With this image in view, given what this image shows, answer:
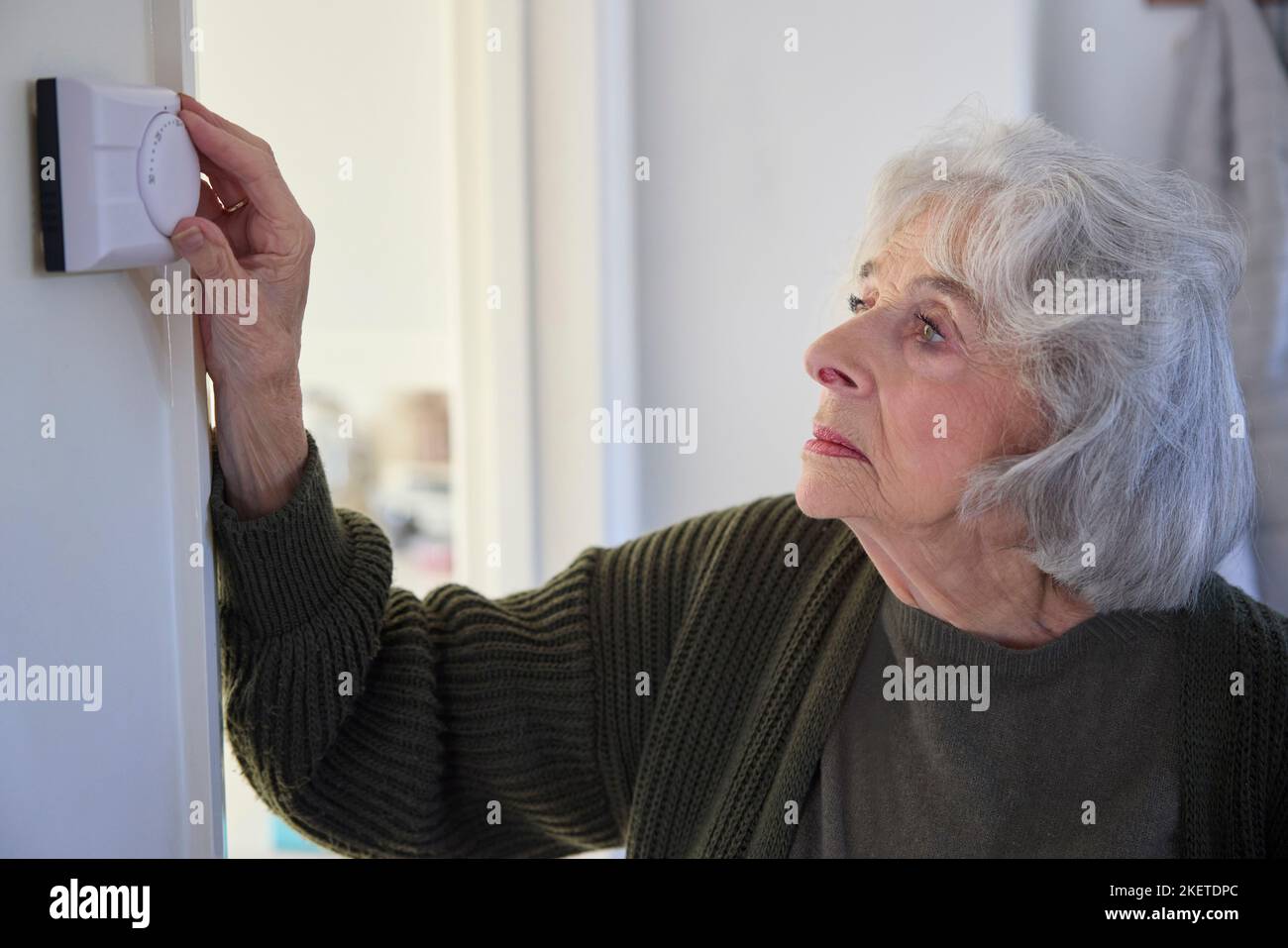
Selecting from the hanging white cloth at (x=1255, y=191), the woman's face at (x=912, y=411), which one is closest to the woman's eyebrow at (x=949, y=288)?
the woman's face at (x=912, y=411)

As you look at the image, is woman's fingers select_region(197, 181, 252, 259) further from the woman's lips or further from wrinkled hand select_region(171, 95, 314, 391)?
the woman's lips

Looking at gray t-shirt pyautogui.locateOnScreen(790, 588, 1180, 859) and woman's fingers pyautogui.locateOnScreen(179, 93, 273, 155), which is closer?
woman's fingers pyautogui.locateOnScreen(179, 93, 273, 155)

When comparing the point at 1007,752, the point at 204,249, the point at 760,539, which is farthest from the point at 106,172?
the point at 1007,752

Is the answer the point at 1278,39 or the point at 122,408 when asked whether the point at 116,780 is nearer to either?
the point at 122,408

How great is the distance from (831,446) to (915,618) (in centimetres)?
15

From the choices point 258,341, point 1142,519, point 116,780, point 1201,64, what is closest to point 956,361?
point 1142,519

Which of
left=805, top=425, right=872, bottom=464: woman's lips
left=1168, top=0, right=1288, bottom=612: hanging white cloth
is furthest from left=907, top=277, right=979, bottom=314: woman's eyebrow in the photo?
left=1168, top=0, right=1288, bottom=612: hanging white cloth

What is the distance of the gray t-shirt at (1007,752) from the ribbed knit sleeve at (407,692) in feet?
0.52

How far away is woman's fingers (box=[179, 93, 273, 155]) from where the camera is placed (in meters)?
0.58

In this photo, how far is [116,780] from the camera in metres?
0.57

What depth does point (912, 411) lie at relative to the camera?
29.4 inches

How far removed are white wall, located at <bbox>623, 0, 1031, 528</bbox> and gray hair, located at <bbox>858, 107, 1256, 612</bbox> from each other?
1.22 ft

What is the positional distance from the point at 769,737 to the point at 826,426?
0.70 ft

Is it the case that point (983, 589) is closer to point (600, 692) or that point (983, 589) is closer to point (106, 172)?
point (600, 692)
